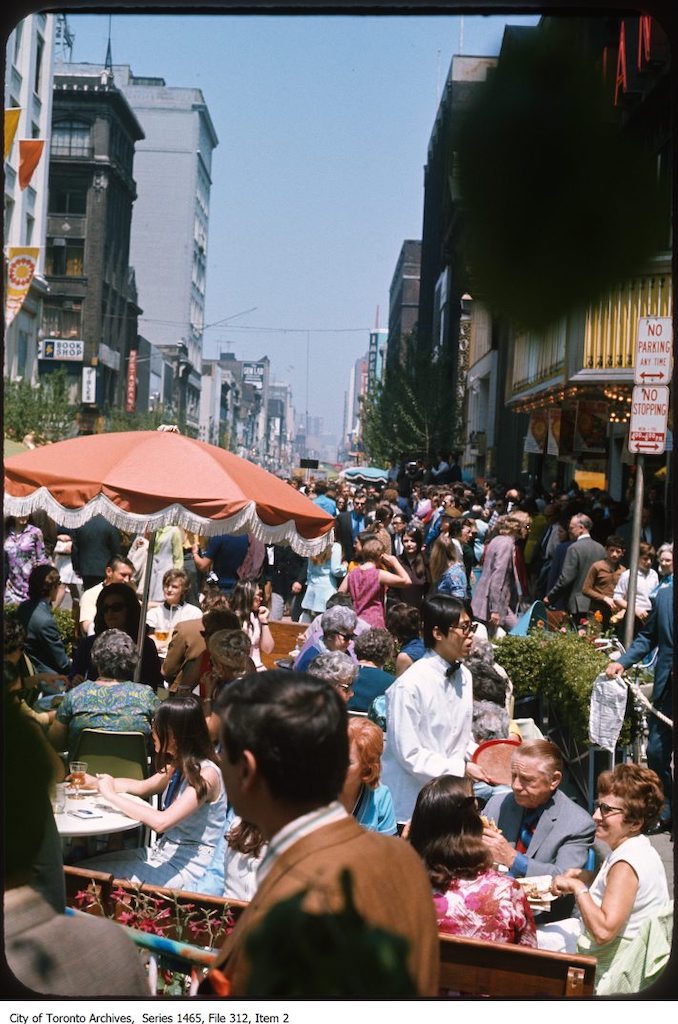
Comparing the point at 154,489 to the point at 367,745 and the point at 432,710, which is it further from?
the point at 367,745

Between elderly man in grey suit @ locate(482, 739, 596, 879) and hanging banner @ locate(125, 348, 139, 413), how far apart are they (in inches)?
3160

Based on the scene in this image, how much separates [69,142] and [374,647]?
337 centimetres

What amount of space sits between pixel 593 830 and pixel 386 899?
3.42m

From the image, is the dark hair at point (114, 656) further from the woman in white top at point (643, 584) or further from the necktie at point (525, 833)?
the woman in white top at point (643, 584)

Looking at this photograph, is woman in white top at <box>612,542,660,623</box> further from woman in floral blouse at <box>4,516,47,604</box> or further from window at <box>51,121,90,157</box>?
window at <box>51,121,90,157</box>

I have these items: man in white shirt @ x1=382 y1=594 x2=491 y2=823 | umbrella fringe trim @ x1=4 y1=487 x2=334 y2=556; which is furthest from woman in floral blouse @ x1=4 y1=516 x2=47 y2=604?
man in white shirt @ x1=382 y1=594 x2=491 y2=823

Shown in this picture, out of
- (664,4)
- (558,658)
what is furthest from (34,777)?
(558,658)

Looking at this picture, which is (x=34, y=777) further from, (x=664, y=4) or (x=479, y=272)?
(x=664, y=4)

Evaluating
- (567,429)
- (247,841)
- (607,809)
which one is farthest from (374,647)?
(567,429)

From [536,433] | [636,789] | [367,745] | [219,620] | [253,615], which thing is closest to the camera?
[536,433]

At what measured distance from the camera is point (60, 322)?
50.8m

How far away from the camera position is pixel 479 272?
3.22 feet

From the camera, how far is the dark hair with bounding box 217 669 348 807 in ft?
5.65

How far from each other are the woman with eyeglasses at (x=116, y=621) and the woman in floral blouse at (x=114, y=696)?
126 centimetres
